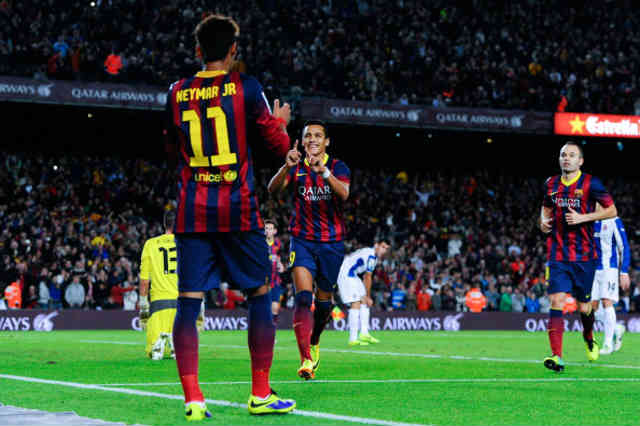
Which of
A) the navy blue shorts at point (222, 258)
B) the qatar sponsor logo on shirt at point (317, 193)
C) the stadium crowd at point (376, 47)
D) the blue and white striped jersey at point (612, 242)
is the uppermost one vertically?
the stadium crowd at point (376, 47)

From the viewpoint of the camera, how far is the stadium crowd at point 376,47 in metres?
30.0

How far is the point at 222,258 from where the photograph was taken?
5.78 metres

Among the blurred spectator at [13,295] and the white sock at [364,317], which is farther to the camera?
the blurred spectator at [13,295]

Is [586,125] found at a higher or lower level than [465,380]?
higher

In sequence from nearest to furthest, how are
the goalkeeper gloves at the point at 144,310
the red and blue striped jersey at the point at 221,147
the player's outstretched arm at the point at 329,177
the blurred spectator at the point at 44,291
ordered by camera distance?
the red and blue striped jersey at the point at 221,147, the player's outstretched arm at the point at 329,177, the goalkeeper gloves at the point at 144,310, the blurred spectator at the point at 44,291

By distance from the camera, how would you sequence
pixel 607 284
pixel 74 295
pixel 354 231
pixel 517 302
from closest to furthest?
pixel 607 284 → pixel 74 295 → pixel 517 302 → pixel 354 231

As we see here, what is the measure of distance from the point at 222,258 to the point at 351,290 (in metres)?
11.9

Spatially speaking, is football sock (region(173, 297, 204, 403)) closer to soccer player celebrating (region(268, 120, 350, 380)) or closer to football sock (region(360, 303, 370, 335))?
soccer player celebrating (region(268, 120, 350, 380))

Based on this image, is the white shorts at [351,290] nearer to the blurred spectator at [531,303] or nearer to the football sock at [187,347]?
the football sock at [187,347]

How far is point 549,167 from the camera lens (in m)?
40.0

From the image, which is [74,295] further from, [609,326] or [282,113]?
[282,113]

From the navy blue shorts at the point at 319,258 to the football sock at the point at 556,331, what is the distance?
7.92ft

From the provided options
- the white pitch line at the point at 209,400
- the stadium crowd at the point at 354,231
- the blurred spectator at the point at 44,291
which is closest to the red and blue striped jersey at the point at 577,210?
the white pitch line at the point at 209,400

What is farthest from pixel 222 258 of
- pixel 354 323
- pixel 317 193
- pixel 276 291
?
pixel 276 291
